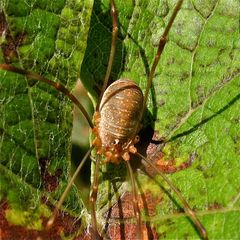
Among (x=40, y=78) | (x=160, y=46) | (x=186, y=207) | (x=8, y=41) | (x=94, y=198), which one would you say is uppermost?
(x=160, y=46)

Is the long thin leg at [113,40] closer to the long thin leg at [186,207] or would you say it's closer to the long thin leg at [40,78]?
the long thin leg at [40,78]

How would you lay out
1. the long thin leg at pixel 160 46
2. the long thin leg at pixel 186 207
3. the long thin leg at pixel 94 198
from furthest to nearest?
1. the long thin leg at pixel 160 46
2. the long thin leg at pixel 94 198
3. the long thin leg at pixel 186 207

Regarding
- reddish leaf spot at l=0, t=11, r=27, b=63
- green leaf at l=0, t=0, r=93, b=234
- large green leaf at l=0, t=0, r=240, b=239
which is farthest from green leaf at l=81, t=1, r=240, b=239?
reddish leaf spot at l=0, t=11, r=27, b=63

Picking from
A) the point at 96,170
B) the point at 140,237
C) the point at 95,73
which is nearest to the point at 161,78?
the point at 95,73

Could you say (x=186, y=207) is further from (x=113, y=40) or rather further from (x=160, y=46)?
(x=113, y=40)

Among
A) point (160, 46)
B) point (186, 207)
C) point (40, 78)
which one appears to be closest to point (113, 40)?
point (160, 46)

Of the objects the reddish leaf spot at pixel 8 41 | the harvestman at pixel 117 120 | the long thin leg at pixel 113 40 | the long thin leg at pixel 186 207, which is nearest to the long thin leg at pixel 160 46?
the harvestman at pixel 117 120

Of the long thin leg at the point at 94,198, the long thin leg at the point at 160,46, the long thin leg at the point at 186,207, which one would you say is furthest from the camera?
the long thin leg at the point at 160,46

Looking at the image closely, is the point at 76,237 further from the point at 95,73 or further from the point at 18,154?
the point at 95,73

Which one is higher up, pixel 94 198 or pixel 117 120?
pixel 117 120
